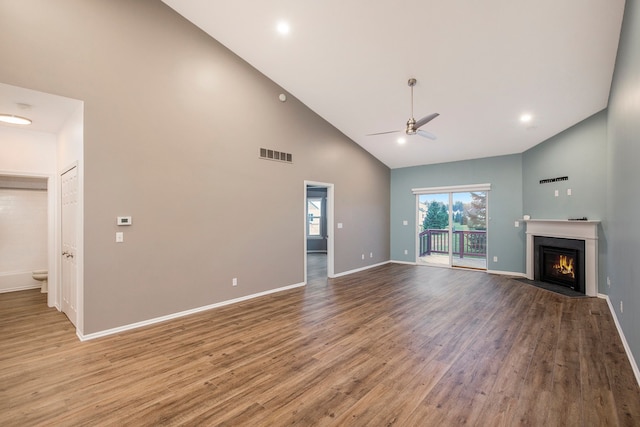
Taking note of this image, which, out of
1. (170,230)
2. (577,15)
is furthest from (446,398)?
(577,15)

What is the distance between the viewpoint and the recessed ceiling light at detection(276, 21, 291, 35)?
390 centimetres

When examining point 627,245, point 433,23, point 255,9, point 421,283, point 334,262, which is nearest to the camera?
point 627,245

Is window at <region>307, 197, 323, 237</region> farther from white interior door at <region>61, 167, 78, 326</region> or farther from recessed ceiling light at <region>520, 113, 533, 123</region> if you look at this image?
white interior door at <region>61, 167, 78, 326</region>

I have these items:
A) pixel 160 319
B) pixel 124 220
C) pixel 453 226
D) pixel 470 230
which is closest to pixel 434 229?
pixel 453 226

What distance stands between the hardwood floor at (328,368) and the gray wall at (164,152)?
0.66 meters

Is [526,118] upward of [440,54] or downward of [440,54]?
downward

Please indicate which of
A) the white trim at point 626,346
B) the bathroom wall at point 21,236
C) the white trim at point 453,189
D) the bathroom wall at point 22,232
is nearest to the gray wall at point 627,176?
the white trim at point 626,346

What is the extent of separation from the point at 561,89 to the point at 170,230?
6085 mm

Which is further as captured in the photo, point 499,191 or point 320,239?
point 320,239

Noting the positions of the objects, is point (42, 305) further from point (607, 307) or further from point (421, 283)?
point (607, 307)

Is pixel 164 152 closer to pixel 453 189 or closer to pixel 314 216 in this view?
pixel 453 189

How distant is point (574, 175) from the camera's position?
5395 mm

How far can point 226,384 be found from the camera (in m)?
2.45

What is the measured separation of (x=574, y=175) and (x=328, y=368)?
231 inches
